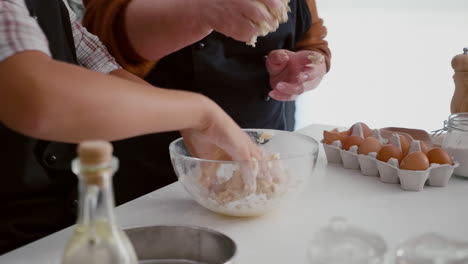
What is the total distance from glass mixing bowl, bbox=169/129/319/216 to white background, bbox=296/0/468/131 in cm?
238

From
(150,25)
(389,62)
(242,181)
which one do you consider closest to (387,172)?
(242,181)

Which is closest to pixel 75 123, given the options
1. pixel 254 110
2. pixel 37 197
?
pixel 37 197

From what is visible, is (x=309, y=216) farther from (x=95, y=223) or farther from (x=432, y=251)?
(x=95, y=223)

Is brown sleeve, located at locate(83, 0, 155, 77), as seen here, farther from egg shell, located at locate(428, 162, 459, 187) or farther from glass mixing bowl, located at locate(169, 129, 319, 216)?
egg shell, located at locate(428, 162, 459, 187)

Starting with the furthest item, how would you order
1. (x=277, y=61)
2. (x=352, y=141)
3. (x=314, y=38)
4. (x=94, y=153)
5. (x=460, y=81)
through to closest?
(x=314, y=38) → (x=277, y=61) → (x=460, y=81) → (x=352, y=141) → (x=94, y=153)

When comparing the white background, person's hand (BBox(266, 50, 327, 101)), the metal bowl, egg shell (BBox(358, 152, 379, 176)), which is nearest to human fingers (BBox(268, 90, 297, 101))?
person's hand (BBox(266, 50, 327, 101))

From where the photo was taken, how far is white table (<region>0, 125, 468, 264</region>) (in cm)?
86

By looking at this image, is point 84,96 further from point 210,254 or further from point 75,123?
point 210,254

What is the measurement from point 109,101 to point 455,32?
3.00 metres

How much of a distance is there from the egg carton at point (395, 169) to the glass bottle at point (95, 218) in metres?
0.76

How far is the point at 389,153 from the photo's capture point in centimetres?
117

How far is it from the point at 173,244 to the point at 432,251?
335 mm

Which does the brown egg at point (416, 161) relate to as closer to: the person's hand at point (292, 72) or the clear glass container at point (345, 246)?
the person's hand at point (292, 72)

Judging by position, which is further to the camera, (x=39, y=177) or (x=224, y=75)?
(x=224, y=75)
